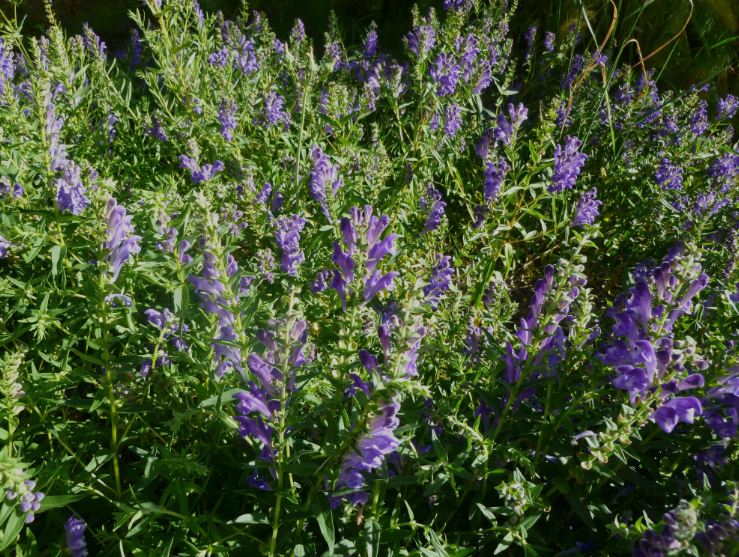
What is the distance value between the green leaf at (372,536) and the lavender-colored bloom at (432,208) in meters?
2.14

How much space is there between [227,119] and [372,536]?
10.9ft

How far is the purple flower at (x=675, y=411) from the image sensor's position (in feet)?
6.54

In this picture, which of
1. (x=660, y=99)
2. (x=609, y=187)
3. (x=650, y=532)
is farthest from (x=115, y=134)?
(x=660, y=99)

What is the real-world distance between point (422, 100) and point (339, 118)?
2.17 feet

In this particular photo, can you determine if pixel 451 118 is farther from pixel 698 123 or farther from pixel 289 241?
pixel 698 123

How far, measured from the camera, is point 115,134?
193 inches

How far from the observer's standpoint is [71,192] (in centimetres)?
289

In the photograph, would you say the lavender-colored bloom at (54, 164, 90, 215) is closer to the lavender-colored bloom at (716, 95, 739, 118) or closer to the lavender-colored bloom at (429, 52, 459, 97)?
the lavender-colored bloom at (429, 52, 459, 97)

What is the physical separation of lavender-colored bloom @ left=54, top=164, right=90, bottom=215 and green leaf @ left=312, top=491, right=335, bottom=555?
2040mm

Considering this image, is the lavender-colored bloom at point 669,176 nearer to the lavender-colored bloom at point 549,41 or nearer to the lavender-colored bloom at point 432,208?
the lavender-colored bloom at point 432,208

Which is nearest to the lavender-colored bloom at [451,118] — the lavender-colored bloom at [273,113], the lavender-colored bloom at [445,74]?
the lavender-colored bloom at [445,74]

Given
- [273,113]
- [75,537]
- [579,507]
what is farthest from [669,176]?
[75,537]

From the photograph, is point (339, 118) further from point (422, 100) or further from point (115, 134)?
point (115, 134)

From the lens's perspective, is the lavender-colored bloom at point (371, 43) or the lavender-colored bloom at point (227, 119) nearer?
the lavender-colored bloom at point (227, 119)
